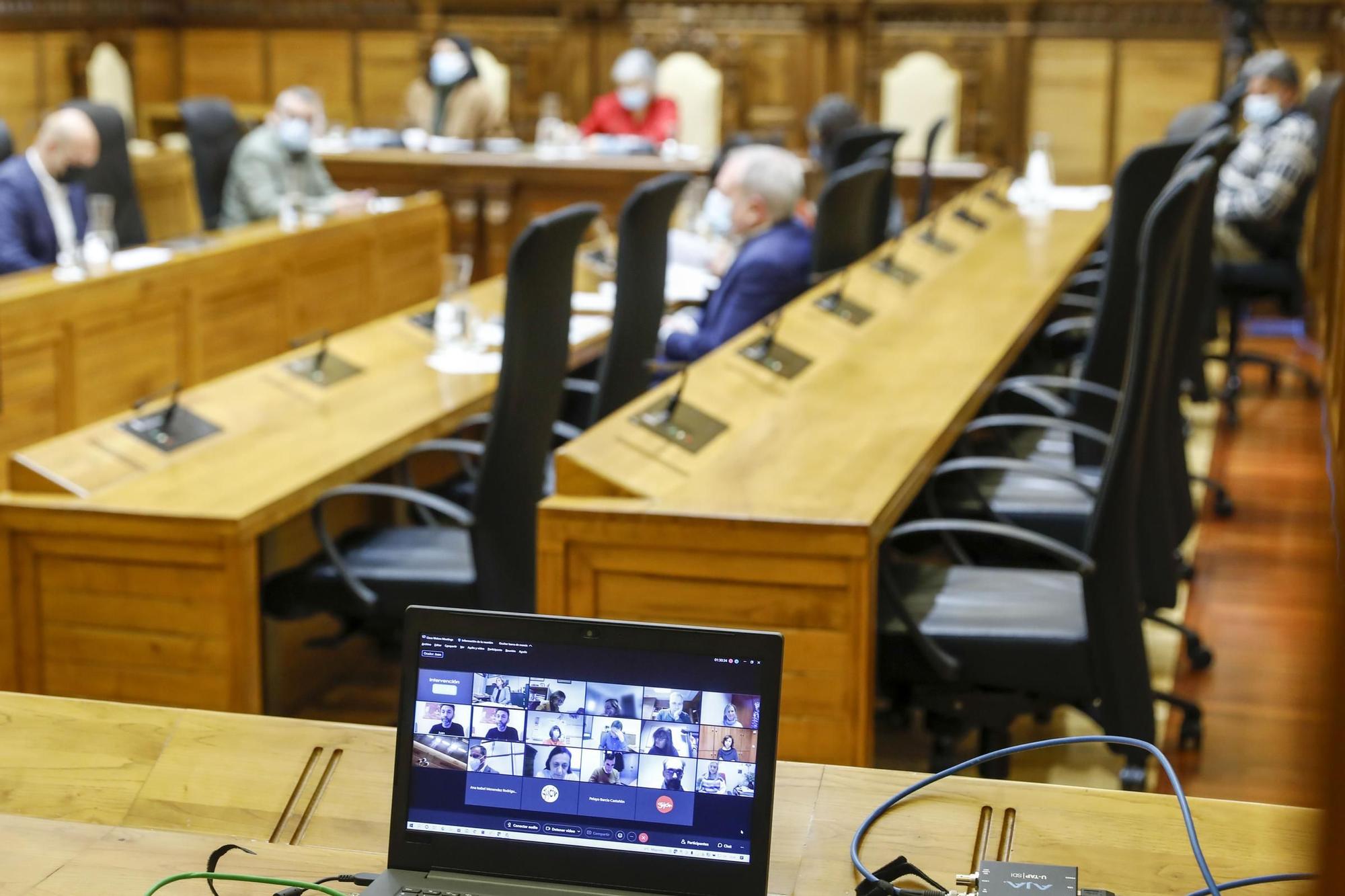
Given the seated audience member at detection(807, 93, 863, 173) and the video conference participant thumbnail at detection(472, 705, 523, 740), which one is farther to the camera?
the seated audience member at detection(807, 93, 863, 173)

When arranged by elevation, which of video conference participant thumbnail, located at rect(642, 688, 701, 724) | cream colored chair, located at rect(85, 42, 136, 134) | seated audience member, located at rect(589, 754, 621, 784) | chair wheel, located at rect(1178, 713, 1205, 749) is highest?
cream colored chair, located at rect(85, 42, 136, 134)

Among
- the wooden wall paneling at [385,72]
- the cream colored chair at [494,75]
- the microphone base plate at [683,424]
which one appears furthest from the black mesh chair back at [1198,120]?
the wooden wall paneling at [385,72]

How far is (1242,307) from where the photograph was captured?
7.07 metres

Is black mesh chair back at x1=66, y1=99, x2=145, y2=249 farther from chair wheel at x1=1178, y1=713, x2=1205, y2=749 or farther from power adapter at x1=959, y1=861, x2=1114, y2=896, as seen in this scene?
power adapter at x1=959, y1=861, x2=1114, y2=896

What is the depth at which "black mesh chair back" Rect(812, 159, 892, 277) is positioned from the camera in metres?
4.72

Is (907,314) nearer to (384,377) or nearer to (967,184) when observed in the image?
(384,377)

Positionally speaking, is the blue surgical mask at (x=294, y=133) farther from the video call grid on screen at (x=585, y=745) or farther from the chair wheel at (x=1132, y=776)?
the video call grid on screen at (x=585, y=745)

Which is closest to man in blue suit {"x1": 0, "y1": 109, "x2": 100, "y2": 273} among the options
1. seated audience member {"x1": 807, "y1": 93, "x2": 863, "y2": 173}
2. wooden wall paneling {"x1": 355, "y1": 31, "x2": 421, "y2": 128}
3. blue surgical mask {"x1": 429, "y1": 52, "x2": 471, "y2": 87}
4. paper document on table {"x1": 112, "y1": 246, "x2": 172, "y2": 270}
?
paper document on table {"x1": 112, "y1": 246, "x2": 172, "y2": 270}

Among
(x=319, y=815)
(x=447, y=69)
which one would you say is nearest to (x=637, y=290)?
(x=319, y=815)

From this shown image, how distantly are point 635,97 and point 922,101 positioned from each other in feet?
6.41

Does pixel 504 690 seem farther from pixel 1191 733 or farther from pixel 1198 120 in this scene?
pixel 1198 120

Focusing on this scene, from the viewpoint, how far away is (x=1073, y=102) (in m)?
10.1

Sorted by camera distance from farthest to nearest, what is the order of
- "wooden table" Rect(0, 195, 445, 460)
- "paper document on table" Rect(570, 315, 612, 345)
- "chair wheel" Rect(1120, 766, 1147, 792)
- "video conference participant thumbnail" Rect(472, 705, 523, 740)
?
"wooden table" Rect(0, 195, 445, 460) < "paper document on table" Rect(570, 315, 612, 345) < "chair wheel" Rect(1120, 766, 1147, 792) < "video conference participant thumbnail" Rect(472, 705, 523, 740)

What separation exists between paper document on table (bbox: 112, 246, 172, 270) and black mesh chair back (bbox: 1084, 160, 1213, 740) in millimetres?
3611
